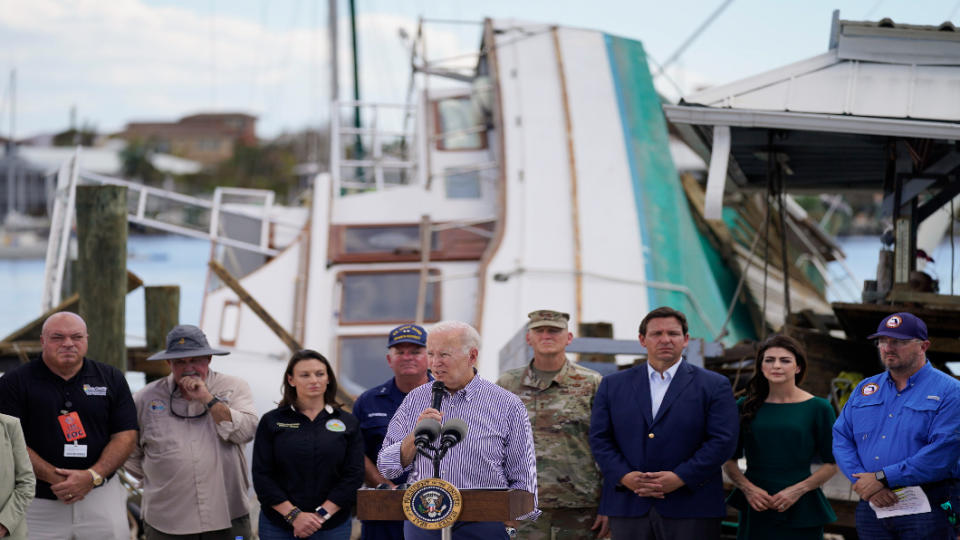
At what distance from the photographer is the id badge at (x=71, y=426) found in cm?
616

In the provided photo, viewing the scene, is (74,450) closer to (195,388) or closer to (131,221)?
(195,388)

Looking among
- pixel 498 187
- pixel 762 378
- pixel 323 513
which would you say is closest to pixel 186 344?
pixel 323 513

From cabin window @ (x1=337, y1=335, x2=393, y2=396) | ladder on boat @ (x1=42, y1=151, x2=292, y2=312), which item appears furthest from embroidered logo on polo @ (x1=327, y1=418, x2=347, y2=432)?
ladder on boat @ (x1=42, y1=151, x2=292, y2=312)

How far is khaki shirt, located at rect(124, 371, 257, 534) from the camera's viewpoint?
6.33 metres

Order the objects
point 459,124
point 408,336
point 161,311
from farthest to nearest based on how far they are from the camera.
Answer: point 459,124
point 161,311
point 408,336

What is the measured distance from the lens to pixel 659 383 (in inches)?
234

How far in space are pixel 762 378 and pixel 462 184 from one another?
28.5 ft

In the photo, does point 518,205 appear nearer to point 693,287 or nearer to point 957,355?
point 693,287

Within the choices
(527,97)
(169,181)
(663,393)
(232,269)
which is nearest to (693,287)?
(527,97)

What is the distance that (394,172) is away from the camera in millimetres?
20094

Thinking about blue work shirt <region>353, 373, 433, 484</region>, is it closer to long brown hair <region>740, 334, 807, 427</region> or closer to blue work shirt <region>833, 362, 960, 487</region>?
long brown hair <region>740, 334, 807, 427</region>

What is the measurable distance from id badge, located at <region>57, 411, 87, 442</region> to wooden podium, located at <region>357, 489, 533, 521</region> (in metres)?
2.09

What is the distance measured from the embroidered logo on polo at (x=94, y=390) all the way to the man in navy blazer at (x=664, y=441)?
2.50 m

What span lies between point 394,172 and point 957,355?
1223cm
